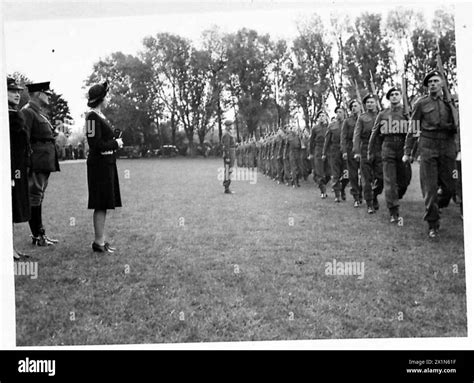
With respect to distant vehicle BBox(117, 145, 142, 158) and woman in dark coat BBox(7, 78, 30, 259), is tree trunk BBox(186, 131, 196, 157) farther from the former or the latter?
woman in dark coat BBox(7, 78, 30, 259)

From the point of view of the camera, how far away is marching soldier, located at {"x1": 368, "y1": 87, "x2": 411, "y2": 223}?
3262 millimetres

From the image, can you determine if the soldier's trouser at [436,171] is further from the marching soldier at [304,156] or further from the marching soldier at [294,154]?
the marching soldier at [304,156]

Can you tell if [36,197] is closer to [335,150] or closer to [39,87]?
[39,87]

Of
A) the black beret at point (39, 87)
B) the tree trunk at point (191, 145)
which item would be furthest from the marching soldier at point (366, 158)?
the black beret at point (39, 87)

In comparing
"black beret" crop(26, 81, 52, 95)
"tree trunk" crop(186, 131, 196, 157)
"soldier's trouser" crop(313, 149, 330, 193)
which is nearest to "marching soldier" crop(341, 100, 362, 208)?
"soldier's trouser" crop(313, 149, 330, 193)

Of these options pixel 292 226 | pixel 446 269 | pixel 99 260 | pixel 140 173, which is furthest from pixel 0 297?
pixel 446 269

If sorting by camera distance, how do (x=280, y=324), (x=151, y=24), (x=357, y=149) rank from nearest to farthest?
(x=280, y=324) < (x=151, y=24) < (x=357, y=149)

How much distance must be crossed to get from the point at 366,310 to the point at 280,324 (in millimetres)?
472

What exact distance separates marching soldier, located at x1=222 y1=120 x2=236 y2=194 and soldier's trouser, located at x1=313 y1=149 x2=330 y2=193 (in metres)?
1.12

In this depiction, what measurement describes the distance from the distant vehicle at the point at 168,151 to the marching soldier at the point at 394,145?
1.56 metres

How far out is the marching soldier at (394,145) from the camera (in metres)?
3.26

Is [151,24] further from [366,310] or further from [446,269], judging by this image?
[446,269]

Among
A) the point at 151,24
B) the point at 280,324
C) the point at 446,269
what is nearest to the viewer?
the point at 280,324
